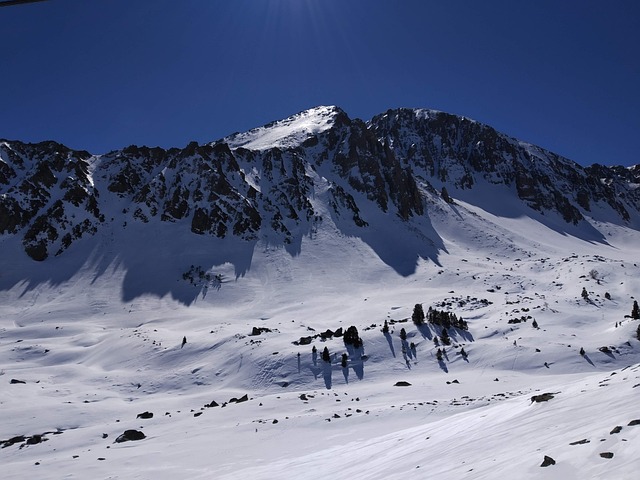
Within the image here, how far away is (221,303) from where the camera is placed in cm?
7144

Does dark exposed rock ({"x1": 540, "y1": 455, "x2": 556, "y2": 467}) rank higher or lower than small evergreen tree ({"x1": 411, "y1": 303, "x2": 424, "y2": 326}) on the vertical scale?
lower

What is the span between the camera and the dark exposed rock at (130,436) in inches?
900

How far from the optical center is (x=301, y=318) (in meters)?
60.2

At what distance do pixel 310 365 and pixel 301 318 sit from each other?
2209 centimetres

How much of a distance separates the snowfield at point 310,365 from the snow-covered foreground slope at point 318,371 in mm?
150

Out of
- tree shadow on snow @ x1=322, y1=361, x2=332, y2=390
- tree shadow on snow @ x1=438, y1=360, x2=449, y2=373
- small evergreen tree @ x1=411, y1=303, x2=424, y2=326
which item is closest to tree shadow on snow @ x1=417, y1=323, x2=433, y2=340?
small evergreen tree @ x1=411, y1=303, x2=424, y2=326

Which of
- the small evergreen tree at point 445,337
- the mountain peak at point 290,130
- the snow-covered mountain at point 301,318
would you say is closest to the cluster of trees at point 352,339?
the snow-covered mountain at point 301,318

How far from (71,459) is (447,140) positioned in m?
181

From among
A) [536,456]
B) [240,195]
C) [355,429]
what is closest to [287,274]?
[240,195]

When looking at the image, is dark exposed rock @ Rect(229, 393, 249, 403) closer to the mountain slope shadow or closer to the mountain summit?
the mountain slope shadow

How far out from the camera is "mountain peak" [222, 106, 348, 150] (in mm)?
131875

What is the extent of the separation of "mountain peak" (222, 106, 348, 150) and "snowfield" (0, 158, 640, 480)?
143 ft

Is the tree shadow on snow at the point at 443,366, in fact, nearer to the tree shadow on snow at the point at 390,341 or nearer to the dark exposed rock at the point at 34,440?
the tree shadow on snow at the point at 390,341

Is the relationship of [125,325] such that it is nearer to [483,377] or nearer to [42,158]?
[483,377]
